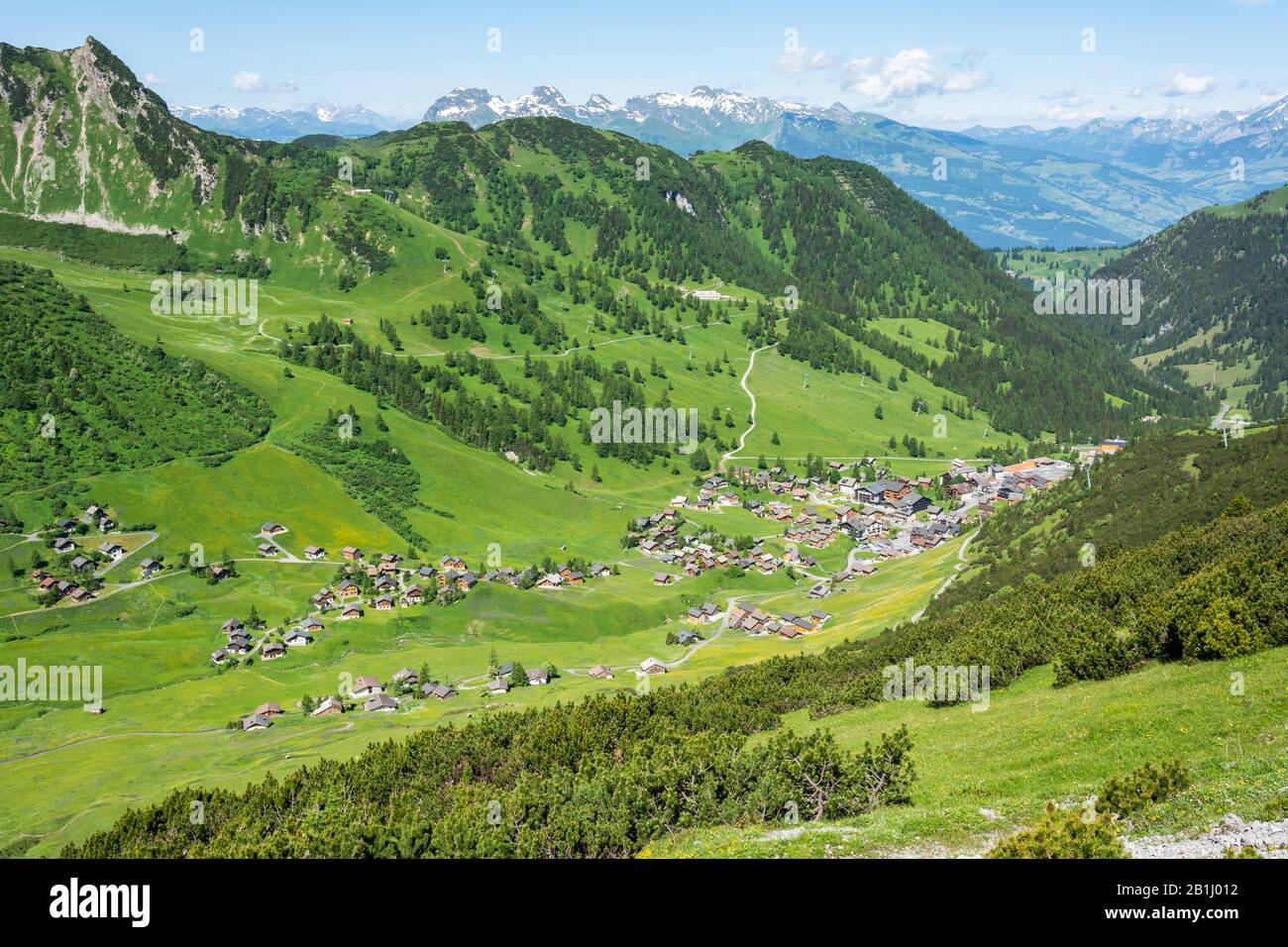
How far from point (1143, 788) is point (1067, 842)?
678 cm

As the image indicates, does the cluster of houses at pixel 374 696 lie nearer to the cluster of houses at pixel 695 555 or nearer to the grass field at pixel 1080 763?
the cluster of houses at pixel 695 555

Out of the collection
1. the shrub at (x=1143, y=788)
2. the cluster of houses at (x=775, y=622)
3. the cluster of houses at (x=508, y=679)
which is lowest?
the cluster of houses at (x=508, y=679)

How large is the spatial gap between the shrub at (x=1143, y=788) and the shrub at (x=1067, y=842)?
8.67 ft

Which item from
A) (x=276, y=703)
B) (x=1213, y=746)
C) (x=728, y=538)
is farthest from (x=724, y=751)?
(x=728, y=538)

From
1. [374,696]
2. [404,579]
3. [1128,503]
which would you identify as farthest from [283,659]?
[1128,503]

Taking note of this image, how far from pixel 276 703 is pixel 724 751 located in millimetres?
90361

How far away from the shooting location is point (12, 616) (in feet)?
430

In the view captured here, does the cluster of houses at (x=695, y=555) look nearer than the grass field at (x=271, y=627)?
No

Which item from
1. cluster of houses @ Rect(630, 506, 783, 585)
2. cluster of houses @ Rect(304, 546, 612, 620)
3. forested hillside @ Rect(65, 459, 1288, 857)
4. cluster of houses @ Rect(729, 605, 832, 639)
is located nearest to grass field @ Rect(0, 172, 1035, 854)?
cluster of houses @ Rect(729, 605, 832, 639)

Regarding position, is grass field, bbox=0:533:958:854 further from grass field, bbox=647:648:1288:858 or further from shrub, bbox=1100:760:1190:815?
shrub, bbox=1100:760:1190:815

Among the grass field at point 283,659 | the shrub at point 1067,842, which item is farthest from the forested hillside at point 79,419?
the shrub at point 1067,842

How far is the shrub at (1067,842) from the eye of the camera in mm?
23047

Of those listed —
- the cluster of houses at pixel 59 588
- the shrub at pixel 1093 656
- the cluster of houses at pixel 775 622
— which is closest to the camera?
the shrub at pixel 1093 656

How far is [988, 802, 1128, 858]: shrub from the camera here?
23.0 metres
